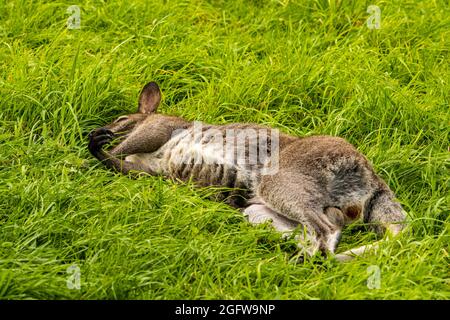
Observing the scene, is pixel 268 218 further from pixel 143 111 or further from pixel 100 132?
pixel 143 111

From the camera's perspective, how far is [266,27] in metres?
8.73

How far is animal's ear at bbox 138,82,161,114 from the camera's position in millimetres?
7594

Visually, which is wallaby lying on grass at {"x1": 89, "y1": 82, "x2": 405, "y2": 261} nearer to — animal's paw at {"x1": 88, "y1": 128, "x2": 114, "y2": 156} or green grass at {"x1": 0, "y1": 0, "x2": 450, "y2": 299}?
animal's paw at {"x1": 88, "y1": 128, "x2": 114, "y2": 156}

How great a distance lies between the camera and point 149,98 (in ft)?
25.0

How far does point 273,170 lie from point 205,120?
1208mm

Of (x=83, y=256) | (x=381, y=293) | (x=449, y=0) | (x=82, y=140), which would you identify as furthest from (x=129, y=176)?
(x=449, y=0)

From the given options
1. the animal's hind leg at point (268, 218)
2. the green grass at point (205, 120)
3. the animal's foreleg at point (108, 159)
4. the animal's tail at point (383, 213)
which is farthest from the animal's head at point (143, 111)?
the animal's tail at point (383, 213)

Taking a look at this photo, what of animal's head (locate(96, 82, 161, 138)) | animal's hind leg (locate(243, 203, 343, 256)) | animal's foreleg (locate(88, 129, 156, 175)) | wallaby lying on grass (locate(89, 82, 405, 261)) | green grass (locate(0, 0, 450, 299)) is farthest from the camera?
animal's head (locate(96, 82, 161, 138))

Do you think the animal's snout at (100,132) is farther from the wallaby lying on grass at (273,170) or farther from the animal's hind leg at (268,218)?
the animal's hind leg at (268,218)


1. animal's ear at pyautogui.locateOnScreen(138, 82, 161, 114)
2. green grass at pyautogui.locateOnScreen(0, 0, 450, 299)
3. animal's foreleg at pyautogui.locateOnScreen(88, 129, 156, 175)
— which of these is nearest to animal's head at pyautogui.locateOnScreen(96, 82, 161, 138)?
animal's ear at pyautogui.locateOnScreen(138, 82, 161, 114)

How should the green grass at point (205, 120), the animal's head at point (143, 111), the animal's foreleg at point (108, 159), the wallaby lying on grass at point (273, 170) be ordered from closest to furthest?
the green grass at point (205, 120), the wallaby lying on grass at point (273, 170), the animal's foreleg at point (108, 159), the animal's head at point (143, 111)

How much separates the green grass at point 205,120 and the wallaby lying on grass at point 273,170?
0.14m

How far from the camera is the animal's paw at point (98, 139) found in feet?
23.4

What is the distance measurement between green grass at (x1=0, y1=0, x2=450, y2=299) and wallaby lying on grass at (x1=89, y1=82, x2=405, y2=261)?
0.47 feet
